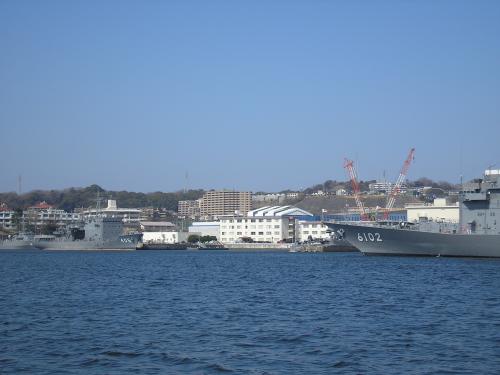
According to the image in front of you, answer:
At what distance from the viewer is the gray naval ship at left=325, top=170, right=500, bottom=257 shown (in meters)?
63.3

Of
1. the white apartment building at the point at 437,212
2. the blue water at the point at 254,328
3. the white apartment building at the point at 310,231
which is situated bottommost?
the blue water at the point at 254,328

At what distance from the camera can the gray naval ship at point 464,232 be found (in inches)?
2491

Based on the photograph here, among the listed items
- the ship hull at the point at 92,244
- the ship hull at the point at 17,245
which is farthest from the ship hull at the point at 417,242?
the ship hull at the point at 17,245

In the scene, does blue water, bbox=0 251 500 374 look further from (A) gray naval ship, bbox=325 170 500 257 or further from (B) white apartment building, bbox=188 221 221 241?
(B) white apartment building, bbox=188 221 221 241

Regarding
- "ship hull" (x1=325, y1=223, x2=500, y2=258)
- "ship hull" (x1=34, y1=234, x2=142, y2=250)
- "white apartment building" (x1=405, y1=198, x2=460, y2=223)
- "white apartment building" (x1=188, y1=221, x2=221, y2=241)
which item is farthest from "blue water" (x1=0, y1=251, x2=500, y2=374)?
"white apartment building" (x1=188, y1=221, x2=221, y2=241)

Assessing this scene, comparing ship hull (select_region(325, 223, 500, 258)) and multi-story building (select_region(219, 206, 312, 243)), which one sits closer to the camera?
ship hull (select_region(325, 223, 500, 258))

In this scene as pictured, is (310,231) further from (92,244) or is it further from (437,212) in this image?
(92,244)

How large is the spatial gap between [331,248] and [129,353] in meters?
103

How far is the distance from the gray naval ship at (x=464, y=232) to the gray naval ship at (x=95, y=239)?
76.3m

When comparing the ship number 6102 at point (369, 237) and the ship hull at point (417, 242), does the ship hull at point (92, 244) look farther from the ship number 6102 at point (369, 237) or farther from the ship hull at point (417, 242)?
the ship number 6102 at point (369, 237)

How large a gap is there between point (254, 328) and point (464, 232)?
148 feet

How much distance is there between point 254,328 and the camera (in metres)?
23.6

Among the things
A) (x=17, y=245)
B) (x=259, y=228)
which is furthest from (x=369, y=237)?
(x=17, y=245)

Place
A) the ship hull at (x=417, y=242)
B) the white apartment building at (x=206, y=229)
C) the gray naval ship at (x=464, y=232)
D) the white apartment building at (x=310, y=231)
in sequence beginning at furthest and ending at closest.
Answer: the white apartment building at (x=206, y=229), the white apartment building at (x=310, y=231), the gray naval ship at (x=464, y=232), the ship hull at (x=417, y=242)
